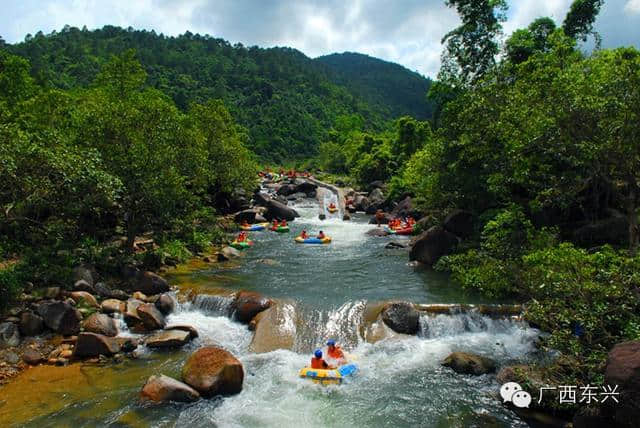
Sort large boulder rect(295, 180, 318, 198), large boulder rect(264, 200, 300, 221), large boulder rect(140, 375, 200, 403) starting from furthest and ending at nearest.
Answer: large boulder rect(295, 180, 318, 198), large boulder rect(264, 200, 300, 221), large boulder rect(140, 375, 200, 403)

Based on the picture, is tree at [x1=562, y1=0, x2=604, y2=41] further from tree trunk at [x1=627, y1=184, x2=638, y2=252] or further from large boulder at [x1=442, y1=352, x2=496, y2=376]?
large boulder at [x1=442, y1=352, x2=496, y2=376]

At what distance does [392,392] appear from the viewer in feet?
32.2

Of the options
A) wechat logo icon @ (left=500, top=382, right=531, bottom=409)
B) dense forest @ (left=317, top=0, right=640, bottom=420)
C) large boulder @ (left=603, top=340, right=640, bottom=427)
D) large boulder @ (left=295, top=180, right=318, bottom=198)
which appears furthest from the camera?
large boulder @ (left=295, top=180, right=318, bottom=198)

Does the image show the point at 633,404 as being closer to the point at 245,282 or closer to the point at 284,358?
the point at 284,358

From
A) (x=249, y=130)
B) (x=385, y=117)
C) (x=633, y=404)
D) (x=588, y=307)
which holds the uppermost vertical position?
(x=385, y=117)

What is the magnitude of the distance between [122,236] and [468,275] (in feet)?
49.4

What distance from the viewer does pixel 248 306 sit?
13.6 meters

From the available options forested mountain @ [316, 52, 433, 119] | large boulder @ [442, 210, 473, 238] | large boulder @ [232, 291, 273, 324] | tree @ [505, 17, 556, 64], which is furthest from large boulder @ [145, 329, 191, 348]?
forested mountain @ [316, 52, 433, 119]

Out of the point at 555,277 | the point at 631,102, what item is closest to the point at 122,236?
the point at 555,277

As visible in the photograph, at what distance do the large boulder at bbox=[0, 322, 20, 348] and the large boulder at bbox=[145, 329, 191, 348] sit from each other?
3.12 m

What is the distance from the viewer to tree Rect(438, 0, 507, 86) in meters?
27.1

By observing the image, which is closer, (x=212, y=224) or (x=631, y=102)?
(x=631, y=102)

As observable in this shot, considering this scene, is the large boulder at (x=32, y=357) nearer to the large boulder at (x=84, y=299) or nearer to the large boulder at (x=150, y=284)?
the large boulder at (x=84, y=299)

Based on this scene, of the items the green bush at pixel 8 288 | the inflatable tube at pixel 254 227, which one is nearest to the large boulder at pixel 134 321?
the green bush at pixel 8 288
